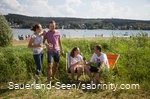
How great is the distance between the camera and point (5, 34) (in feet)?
37.9

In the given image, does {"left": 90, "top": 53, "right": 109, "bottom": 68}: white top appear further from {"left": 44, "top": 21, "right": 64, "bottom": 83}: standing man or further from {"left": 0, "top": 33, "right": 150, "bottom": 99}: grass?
{"left": 44, "top": 21, "right": 64, "bottom": 83}: standing man

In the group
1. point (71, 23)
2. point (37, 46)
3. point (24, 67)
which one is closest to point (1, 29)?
point (24, 67)

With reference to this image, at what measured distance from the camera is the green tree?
11.4m

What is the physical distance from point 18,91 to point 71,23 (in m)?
122

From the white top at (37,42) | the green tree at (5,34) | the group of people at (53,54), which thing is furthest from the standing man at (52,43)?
the green tree at (5,34)

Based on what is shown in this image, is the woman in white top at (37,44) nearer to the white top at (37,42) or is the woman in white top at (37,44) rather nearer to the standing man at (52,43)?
the white top at (37,42)

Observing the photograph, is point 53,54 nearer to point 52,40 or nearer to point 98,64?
point 52,40

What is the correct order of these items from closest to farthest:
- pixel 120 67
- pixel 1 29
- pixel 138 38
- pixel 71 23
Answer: pixel 120 67
pixel 138 38
pixel 1 29
pixel 71 23

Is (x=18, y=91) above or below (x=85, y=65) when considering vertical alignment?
below

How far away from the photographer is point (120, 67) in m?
7.33

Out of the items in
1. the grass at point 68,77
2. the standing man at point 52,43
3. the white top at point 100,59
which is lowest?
the grass at point 68,77

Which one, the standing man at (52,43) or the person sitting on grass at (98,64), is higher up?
the standing man at (52,43)

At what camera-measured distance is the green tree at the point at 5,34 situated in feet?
37.5

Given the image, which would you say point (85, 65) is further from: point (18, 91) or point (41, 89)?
point (41, 89)
